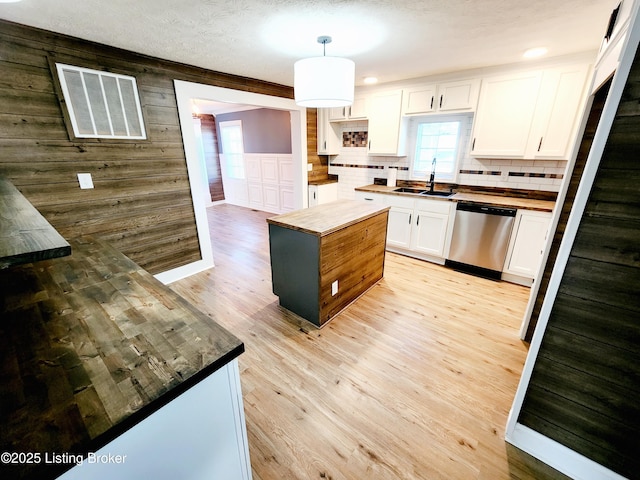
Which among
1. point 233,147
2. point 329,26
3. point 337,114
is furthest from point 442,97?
point 233,147

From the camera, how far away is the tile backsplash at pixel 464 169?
9.99 ft

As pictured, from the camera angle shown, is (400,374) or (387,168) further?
(387,168)

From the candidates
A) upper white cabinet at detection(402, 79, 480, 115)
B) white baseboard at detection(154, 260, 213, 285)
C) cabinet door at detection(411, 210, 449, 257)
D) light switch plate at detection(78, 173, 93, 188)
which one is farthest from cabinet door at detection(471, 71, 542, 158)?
light switch plate at detection(78, 173, 93, 188)

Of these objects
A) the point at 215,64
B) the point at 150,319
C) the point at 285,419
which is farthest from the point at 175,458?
the point at 215,64

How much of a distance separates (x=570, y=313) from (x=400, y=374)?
109cm

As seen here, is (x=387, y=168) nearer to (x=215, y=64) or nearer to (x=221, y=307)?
(x=215, y=64)

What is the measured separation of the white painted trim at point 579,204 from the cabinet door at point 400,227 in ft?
8.03

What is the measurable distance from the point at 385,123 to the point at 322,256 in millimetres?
2669

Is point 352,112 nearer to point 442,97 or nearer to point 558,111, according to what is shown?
point 442,97

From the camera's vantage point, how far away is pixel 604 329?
1112 mm

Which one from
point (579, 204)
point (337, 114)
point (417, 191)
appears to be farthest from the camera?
point (337, 114)

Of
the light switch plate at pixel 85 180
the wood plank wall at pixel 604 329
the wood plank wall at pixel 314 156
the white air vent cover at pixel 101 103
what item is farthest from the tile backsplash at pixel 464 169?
the light switch plate at pixel 85 180

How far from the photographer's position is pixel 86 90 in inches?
88.4

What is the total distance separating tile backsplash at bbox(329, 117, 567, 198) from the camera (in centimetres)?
304
